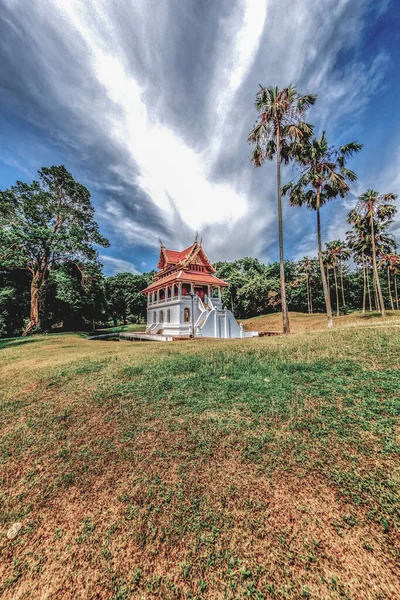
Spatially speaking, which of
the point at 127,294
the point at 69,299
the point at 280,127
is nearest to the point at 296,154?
the point at 280,127

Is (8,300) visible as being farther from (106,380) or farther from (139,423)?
(139,423)

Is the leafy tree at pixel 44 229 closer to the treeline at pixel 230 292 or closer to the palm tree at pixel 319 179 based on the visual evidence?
the treeline at pixel 230 292

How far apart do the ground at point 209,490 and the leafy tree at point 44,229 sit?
2080cm

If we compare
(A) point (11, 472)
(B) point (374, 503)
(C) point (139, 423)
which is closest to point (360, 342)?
(B) point (374, 503)

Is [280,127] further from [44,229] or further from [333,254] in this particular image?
[333,254]

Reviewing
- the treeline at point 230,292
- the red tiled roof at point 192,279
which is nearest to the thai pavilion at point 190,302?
the red tiled roof at point 192,279

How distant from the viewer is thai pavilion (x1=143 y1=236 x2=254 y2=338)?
21.2 meters

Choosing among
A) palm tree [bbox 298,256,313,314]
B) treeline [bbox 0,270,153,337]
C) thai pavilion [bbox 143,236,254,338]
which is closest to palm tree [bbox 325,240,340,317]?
palm tree [bbox 298,256,313,314]

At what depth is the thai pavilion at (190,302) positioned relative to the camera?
21.2 meters

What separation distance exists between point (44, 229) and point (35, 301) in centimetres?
746

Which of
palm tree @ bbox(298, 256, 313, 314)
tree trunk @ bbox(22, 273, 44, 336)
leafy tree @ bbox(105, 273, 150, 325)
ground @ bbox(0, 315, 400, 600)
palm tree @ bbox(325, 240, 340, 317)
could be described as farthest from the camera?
palm tree @ bbox(298, 256, 313, 314)

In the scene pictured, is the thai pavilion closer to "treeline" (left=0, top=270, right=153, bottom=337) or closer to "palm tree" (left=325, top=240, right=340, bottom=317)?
"treeline" (left=0, top=270, right=153, bottom=337)

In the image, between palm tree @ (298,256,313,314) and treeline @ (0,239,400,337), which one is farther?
palm tree @ (298,256,313,314)

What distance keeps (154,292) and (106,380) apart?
23815 millimetres
